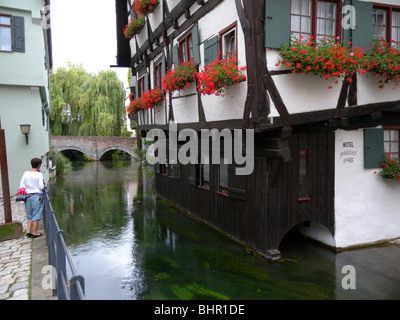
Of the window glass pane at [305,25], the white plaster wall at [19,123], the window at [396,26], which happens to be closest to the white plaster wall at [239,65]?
the window glass pane at [305,25]

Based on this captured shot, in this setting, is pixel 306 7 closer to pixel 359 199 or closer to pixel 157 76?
pixel 359 199

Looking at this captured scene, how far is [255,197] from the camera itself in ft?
24.4

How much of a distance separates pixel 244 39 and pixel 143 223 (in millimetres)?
6400

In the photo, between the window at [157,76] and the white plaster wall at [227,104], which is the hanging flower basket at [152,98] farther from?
the white plaster wall at [227,104]

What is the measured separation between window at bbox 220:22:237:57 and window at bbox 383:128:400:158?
13.8ft

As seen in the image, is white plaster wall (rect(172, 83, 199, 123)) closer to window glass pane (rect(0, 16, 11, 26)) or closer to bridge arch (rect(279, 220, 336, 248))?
bridge arch (rect(279, 220, 336, 248))

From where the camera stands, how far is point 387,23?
24.0ft

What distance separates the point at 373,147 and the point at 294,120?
261 centimetres

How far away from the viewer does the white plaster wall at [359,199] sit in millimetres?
7605

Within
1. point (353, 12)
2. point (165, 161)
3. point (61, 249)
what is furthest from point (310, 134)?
point (165, 161)

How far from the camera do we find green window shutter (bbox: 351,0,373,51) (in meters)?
6.78

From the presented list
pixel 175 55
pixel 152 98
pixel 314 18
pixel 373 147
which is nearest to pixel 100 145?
pixel 152 98

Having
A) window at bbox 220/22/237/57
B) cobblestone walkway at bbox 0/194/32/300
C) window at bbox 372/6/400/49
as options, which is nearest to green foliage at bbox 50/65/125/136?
cobblestone walkway at bbox 0/194/32/300

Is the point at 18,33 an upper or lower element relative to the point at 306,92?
upper
